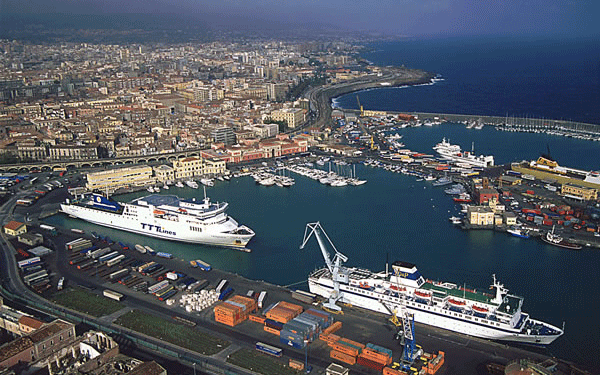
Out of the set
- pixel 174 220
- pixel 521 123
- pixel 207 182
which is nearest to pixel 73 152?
pixel 207 182

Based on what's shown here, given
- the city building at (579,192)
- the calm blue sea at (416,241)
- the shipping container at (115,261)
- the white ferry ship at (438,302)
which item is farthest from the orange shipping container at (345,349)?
the city building at (579,192)

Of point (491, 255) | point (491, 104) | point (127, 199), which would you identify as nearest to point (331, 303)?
point (491, 255)

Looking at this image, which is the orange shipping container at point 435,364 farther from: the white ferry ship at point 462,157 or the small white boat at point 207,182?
the white ferry ship at point 462,157

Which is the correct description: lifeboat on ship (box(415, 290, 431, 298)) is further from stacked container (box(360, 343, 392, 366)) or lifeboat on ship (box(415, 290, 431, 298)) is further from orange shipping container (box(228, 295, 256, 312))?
orange shipping container (box(228, 295, 256, 312))

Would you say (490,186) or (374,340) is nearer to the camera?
(374,340)

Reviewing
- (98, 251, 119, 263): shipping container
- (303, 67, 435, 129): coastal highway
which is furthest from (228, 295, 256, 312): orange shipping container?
(303, 67, 435, 129): coastal highway

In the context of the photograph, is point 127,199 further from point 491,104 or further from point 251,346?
point 491,104
